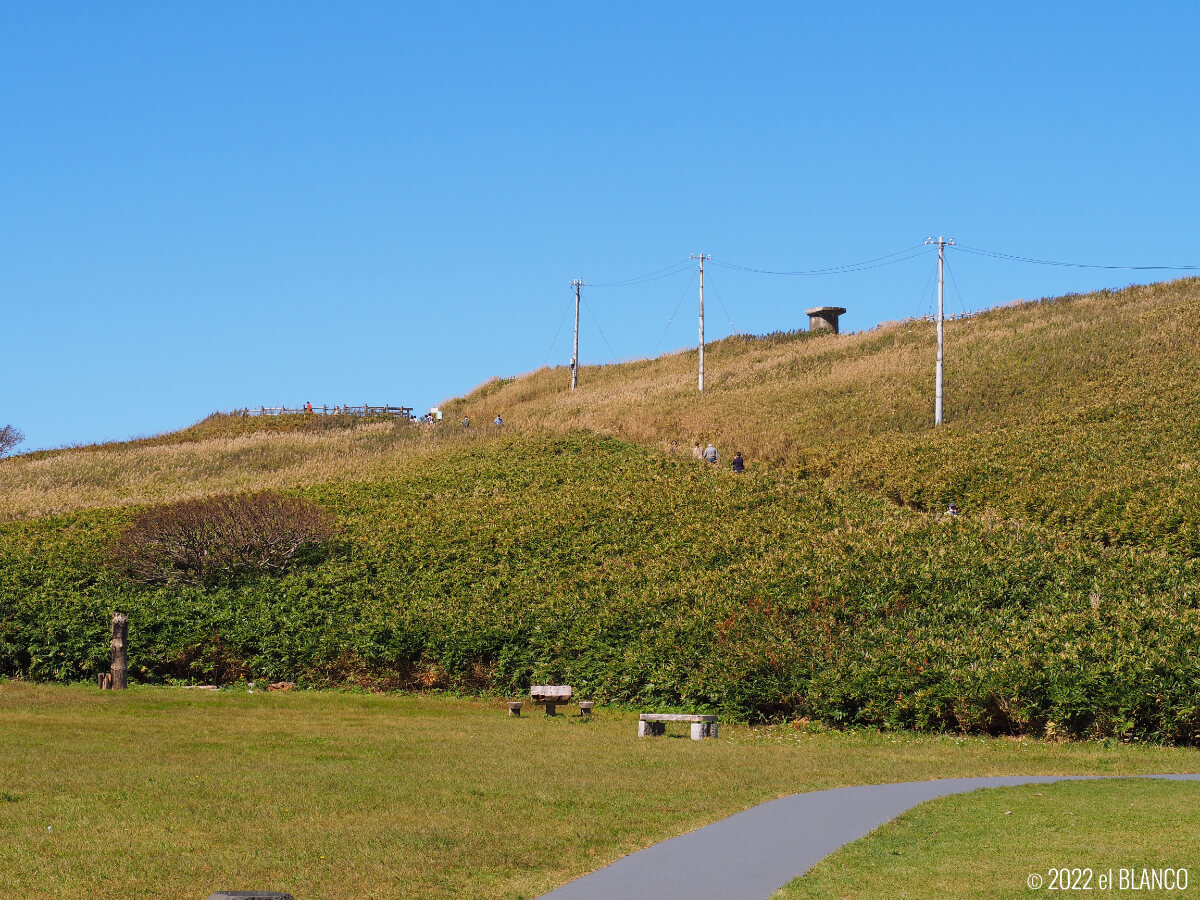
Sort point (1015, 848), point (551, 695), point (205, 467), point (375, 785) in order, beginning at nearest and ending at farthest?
point (1015, 848), point (375, 785), point (551, 695), point (205, 467)

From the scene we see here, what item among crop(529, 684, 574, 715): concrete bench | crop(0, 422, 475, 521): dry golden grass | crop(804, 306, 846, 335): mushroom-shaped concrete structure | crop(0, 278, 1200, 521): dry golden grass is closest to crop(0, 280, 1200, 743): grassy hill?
crop(0, 278, 1200, 521): dry golden grass

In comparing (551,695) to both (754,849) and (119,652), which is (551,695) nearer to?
(119,652)

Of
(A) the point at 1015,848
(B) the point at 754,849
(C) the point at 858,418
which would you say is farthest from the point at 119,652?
(C) the point at 858,418

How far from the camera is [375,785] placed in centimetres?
1423

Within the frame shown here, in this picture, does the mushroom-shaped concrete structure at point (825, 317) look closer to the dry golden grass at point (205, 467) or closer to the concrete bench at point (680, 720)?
the dry golden grass at point (205, 467)

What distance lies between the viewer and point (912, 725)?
22.2 meters

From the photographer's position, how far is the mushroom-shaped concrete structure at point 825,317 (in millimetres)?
98125

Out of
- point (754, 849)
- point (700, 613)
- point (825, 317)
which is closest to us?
point (754, 849)

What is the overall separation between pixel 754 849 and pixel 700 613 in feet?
56.2

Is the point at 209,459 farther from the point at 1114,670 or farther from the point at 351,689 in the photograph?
the point at 1114,670

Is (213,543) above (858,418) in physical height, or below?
below

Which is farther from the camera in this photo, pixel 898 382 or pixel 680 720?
pixel 898 382

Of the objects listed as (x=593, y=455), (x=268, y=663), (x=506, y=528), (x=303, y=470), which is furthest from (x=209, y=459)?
(x=268, y=663)

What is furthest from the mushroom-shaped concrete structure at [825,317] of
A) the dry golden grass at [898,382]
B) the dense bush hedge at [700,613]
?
the dense bush hedge at [700,613]
